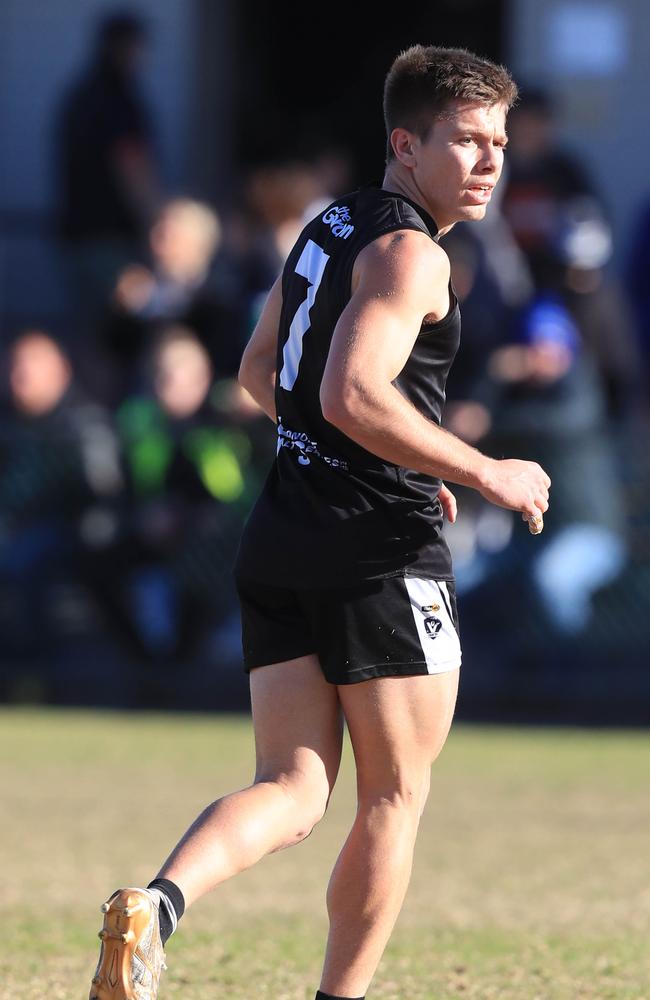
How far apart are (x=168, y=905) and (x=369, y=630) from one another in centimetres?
71

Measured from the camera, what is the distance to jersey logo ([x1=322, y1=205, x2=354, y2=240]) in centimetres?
377

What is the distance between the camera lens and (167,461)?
9.98 m

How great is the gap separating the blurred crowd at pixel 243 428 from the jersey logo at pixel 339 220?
5636 mm

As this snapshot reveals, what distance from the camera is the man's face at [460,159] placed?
3.74 m

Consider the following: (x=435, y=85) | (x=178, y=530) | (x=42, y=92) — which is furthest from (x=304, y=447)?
(x=42, y=92)

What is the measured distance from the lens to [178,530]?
1001 cm

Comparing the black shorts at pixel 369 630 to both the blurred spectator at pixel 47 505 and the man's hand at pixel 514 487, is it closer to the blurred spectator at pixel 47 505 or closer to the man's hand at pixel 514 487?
the man's hand at pixel 514 487

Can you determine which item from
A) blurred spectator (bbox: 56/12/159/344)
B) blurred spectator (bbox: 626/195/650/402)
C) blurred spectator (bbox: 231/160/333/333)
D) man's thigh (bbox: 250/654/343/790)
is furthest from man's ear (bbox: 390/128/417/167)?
blurred spectator (bbox: 56/12/159/344)

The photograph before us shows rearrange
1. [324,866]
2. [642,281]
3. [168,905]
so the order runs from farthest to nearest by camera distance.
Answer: [642,281] → [324,866] → [168,905]

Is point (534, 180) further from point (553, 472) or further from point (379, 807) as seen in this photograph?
point (379, 807)

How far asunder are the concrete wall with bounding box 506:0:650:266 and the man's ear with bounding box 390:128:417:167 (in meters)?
9.67

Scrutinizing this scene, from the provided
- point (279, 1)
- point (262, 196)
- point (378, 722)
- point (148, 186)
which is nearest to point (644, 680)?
point (262, 196)

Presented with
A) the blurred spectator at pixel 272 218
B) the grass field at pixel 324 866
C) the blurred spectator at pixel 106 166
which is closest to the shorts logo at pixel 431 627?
the grass field at pixel 324 866

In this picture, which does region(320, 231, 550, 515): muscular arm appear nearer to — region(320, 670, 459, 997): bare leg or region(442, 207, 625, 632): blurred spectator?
region(320, 670, 459, 997): bare leg
